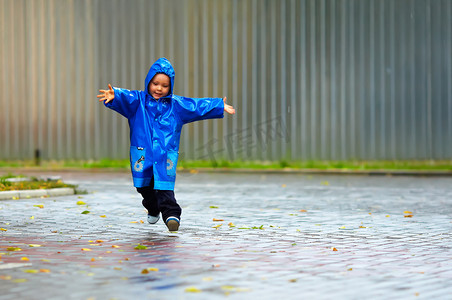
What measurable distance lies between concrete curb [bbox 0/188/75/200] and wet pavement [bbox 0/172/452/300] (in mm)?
317

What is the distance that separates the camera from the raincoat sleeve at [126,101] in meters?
8.11

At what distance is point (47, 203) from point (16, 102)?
13.3 metres

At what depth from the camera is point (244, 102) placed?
2252cm

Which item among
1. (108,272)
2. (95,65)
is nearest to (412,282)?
(108,272)

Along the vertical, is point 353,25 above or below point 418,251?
above

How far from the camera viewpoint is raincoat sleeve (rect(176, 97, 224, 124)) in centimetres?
827

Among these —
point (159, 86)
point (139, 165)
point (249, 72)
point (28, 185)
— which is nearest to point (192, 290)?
point (139, 165)

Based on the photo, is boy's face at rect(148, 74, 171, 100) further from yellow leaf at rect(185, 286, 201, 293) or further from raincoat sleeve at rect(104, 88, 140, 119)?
yellow leaf at rect(185, 286, 201, 293)

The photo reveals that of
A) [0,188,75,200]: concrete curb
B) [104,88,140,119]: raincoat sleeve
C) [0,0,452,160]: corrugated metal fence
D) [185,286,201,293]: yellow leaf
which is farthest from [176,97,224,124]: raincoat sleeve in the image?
[0,0,452,160]: corrugated metal fence

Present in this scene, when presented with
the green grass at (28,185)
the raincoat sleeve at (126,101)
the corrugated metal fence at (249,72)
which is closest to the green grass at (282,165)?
the corrugated metal fence at (249,72)

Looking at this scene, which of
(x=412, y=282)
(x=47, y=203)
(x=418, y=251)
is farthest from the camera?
(x=47, y=203)

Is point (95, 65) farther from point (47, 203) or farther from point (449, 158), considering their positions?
point (47, 203)

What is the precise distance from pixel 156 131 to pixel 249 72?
14730mm

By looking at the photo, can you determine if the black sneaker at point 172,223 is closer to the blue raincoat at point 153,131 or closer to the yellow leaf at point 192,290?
the blue raincoat at point 153,131
